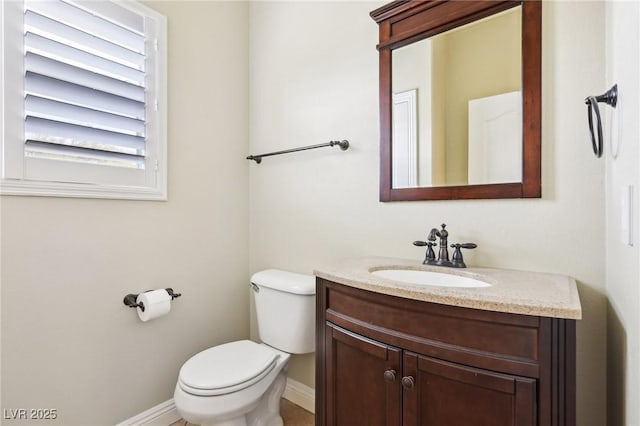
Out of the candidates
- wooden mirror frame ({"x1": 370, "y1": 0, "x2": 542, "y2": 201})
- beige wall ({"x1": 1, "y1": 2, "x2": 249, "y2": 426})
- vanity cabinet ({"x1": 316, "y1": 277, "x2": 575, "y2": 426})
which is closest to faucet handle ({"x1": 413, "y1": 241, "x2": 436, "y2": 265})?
wooden mirror frame ({"x1": 370, "y1": 0, "x2": 542, "y2": 201})

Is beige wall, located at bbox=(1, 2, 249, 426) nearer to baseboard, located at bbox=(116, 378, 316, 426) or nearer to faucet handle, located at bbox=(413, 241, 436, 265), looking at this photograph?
baseboard, located at bbox=(116, 378, 316, 426)

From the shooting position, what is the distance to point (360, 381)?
110 centimetres

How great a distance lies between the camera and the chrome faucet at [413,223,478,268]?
124 cm

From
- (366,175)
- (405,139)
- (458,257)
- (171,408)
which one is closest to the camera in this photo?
(458,257)

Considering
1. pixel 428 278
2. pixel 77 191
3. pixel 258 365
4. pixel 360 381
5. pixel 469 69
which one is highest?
pixel 469 69

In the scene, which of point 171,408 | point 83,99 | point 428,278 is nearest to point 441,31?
point 428,278

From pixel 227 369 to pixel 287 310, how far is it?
38cm

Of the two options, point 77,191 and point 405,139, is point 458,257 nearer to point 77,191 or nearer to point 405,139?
point 405,139

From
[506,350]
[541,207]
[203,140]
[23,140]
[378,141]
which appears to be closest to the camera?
[506,350]

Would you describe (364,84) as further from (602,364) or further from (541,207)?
(602,364)

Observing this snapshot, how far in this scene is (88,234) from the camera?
142 centimetres

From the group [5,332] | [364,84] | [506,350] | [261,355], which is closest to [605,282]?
[506,350]

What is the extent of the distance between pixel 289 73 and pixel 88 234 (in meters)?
1.39

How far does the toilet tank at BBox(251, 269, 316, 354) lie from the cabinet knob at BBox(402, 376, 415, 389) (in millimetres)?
672
